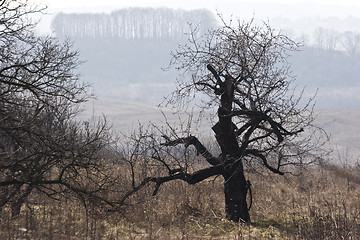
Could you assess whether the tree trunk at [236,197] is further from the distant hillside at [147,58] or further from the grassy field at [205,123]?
the distant hillside at [147,58]

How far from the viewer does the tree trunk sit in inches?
525

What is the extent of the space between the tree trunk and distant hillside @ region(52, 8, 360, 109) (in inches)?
4268

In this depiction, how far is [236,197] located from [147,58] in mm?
144261

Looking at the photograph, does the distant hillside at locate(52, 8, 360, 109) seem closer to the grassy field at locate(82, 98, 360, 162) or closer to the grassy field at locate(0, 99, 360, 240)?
the grassy field at locate(82, 98, 360, 162)

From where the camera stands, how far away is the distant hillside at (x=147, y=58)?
129875mm

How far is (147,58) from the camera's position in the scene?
155875 millimetres

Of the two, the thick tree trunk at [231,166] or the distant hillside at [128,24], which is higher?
the thick tree trunk at [231,166]

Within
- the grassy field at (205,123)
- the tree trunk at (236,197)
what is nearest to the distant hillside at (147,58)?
the grassy field at (205,123)

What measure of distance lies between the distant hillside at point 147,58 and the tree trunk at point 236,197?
10841cm

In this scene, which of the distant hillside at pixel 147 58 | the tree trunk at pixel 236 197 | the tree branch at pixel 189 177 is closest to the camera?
the tree branch at pixel 189 177

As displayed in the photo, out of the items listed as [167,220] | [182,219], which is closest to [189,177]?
[182,219]

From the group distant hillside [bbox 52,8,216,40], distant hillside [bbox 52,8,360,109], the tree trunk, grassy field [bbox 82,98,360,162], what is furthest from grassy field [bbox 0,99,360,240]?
distant hillside [bbox 52,8,216,40]

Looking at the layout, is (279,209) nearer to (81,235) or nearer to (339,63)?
(81,235)

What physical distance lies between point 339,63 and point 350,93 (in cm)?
2307
